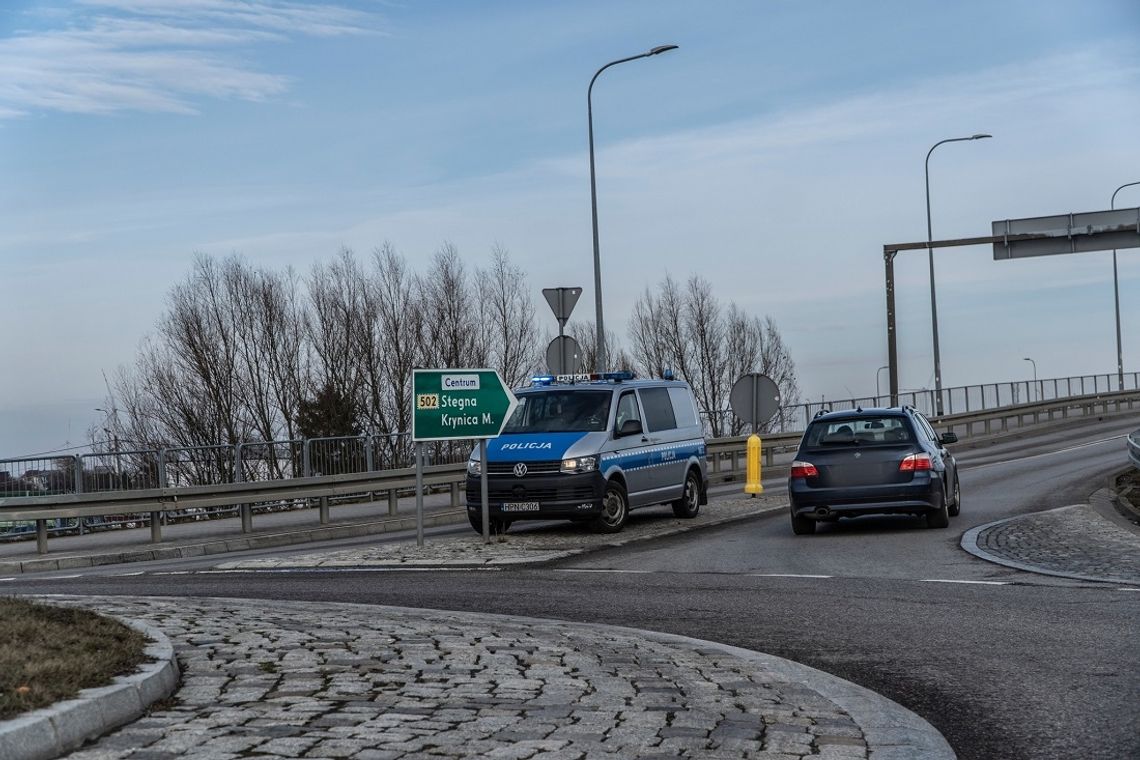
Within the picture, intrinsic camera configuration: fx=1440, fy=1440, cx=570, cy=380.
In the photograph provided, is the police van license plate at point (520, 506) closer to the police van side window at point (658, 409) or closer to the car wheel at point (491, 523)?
the car wheel at point (491, 523)

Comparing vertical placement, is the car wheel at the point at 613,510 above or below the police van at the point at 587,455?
below

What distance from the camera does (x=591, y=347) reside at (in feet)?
233

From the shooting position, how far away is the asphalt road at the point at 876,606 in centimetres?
675

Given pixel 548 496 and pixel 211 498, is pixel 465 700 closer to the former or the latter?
pixel 548 496

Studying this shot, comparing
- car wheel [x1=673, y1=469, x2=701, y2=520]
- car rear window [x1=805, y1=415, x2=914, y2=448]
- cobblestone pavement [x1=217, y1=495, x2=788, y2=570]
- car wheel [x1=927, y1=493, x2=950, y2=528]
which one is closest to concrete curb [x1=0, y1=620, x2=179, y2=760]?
cobblestone pavement [x1=217, y1=495, x2=788, y2=570]

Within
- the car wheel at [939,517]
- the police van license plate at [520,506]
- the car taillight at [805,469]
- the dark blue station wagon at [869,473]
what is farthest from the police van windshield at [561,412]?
the car wheel at [939,517]

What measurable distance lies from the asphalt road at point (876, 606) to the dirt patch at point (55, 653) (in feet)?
12.1

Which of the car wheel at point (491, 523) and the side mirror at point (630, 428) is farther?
the side mirror at point (630, 428)

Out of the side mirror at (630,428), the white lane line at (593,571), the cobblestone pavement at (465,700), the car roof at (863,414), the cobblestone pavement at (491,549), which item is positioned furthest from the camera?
the side mirror at (630,428)

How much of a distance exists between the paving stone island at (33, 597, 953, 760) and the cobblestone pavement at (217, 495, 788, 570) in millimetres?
6306

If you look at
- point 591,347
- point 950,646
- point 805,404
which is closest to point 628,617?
point 950,646

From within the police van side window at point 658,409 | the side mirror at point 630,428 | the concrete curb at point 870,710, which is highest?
the police van side window at point 658,409

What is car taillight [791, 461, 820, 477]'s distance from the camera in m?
17.5

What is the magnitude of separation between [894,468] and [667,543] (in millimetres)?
2877
